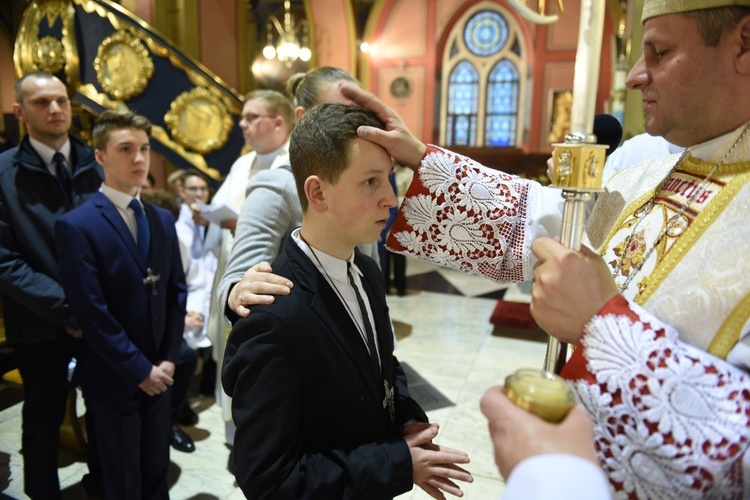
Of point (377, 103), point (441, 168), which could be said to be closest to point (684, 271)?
point (441, 168)

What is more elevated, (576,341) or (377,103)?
(377,103)

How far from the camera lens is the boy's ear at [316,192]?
124 cm

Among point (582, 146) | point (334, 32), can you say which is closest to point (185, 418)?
point (582, 146)

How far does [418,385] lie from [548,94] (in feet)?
34.2

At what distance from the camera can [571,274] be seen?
0.76 meters

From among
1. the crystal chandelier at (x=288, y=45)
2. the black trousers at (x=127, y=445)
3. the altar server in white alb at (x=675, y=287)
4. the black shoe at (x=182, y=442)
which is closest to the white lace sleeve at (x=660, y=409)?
the altar server in white alb at (x=675, y=287)

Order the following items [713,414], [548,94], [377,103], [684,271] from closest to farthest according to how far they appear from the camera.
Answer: [713,414] < [684,271] < [377,103] < [548,94]

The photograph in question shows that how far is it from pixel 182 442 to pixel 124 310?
1224 millimetres

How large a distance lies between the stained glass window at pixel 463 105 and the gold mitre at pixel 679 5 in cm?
1312

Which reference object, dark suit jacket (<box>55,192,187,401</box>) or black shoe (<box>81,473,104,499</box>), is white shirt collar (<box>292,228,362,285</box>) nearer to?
dark suit jacket (<box>55,192,187,401</box>)

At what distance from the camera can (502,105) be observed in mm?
Result: 13602

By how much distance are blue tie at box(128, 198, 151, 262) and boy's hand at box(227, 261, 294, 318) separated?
1296 millimetres

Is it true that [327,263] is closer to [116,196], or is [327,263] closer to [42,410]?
[116,196]

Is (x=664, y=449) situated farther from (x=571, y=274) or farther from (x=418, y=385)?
(x=418, y=385)
